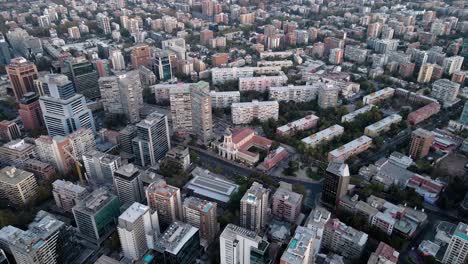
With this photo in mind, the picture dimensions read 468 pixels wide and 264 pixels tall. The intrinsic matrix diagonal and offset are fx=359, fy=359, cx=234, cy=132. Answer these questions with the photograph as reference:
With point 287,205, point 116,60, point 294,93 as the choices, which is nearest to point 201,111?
point 287,205

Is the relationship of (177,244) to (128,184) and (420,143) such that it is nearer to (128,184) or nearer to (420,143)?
(128,184)

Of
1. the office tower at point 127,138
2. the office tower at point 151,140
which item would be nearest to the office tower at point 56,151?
the office tower at point 127,138

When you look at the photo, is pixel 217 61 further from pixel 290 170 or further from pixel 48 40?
pixel 48 40

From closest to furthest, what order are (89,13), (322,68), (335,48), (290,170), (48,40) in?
(290,170), (322,68), (335,48), (48,40), (89,13)

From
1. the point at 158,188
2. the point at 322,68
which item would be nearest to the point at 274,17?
the point at 322,68

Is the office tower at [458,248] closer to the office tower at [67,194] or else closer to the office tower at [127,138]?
the office tower at [67,194]

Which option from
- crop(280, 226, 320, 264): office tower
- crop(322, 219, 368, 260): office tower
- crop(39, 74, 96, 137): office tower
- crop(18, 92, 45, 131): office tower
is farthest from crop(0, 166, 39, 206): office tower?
crop(322, 219, 368, 260): office tower
